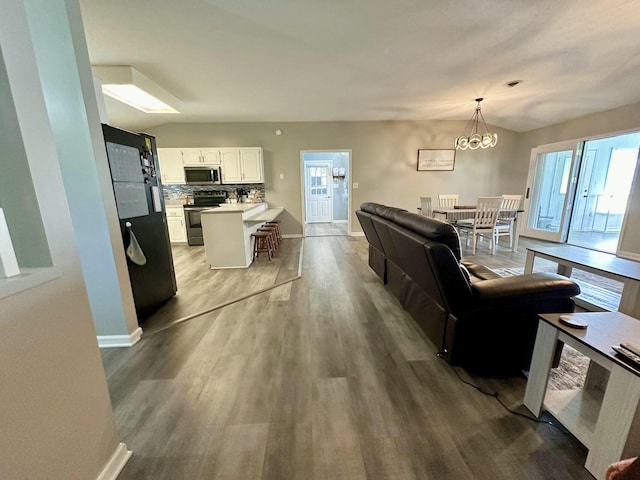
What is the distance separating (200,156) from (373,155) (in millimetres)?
3872

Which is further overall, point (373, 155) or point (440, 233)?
point (373, 155)

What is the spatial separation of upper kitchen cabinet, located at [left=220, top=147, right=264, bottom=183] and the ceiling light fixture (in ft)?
4.22

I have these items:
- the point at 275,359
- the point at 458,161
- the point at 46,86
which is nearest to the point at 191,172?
the point at 46,86

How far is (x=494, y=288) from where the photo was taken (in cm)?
152

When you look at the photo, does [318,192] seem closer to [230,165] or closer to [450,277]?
[230,165]

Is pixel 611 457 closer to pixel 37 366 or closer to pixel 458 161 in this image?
pixel 37 366

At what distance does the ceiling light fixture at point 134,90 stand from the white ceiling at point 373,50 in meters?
0.10

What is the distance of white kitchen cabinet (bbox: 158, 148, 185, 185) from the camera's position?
214 inches

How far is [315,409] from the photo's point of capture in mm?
1400

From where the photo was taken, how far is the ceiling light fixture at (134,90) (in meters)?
3.02

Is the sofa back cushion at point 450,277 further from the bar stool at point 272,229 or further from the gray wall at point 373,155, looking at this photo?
the gray wall at point 373,155

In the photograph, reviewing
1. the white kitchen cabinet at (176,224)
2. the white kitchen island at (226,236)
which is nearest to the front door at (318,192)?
the white kitchen cabinet at (176,224)

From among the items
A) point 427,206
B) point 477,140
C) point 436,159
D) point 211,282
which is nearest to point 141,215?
point 211,282

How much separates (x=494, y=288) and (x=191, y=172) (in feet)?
18.7
